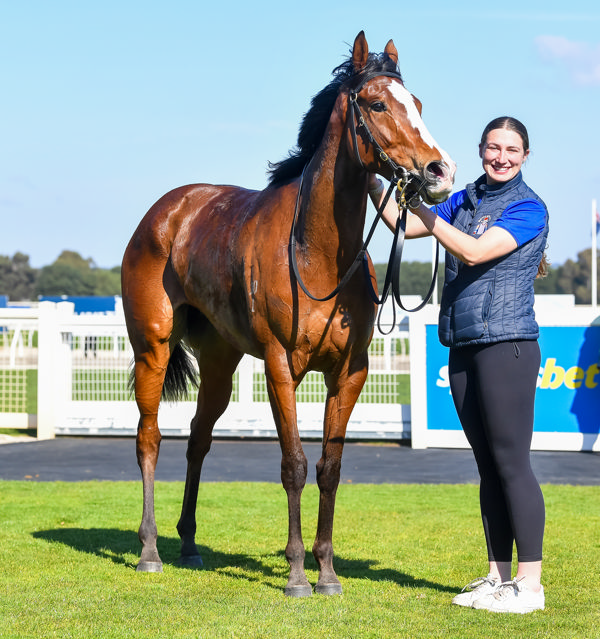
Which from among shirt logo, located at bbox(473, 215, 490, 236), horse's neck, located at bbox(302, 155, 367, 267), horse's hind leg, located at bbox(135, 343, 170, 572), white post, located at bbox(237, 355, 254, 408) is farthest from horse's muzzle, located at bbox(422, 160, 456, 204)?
white post, located at bbox(237, 355, 254, 408)

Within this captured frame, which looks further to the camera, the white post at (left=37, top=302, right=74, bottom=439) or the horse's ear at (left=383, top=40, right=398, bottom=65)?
the white post at (left=37, top=302, right=74, bottom=439)

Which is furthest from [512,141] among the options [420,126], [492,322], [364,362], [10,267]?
[10,267]

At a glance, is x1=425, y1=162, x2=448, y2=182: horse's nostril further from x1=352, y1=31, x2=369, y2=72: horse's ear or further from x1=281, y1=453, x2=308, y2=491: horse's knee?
x1=281, y1=453, x2=308, y2=491: horse's knee

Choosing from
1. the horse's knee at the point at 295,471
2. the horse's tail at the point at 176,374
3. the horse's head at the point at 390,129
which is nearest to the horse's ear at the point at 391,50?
the horse's head at the point at 390,129

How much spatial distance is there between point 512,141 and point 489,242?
18.8 inches

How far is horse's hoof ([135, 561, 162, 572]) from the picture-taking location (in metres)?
4.78

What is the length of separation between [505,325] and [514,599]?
1.16m

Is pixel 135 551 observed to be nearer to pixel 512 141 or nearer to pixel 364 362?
pixel 364 362

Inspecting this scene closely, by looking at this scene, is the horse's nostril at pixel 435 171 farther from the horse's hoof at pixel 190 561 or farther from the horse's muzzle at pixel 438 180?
the horse's hoof at pixel 190 561

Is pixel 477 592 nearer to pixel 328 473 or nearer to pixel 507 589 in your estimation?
pixel 507 589

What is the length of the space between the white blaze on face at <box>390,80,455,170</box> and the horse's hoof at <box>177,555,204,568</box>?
2.70m

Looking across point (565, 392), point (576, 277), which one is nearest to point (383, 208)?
point (565, 392)

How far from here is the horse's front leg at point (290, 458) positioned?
4.14 m

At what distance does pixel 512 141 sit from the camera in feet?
12.4
